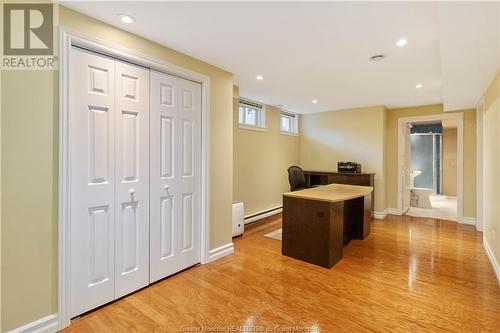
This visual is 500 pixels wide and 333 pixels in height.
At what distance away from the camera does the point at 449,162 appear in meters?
8.02

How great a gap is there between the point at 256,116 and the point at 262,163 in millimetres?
974

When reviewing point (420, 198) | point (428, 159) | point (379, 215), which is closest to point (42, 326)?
point (379, 215)

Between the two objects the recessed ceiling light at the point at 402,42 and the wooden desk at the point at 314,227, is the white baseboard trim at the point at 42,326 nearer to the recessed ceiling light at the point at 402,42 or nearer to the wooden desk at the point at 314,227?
the wooden desk at the point at 314,227

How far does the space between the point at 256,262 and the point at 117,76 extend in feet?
8.03

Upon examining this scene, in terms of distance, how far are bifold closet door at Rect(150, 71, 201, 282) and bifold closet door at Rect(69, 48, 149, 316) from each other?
0.10 m

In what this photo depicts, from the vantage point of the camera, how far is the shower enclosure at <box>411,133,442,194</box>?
812 cm

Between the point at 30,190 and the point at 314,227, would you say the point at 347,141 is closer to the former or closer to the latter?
the point at 314,227

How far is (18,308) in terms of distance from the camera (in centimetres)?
167

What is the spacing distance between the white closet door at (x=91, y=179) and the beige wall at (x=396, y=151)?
5432mm

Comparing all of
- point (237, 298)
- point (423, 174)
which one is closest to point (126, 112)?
point (237, 298)

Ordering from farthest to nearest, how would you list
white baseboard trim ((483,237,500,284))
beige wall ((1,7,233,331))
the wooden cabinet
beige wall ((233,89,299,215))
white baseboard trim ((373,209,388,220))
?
white baseboard trim ((373,209,388,220))
the wooden cabinet
beige wall ((233,89,299,215))
white baseboard trim ((483,237,500,284))
beige wall ((1,7,233,331))

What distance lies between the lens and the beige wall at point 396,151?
15.6 feet

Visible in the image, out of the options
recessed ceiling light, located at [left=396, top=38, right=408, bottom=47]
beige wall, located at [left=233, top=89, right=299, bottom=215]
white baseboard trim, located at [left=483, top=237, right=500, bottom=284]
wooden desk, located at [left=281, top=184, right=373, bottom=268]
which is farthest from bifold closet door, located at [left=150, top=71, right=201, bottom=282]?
white baseboard trim, located at [left=483, top=237, right=500, bottom=284]

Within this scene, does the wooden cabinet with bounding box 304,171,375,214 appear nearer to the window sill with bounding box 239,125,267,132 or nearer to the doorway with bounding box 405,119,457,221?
the window sill with bounding box 239,125,267,132
